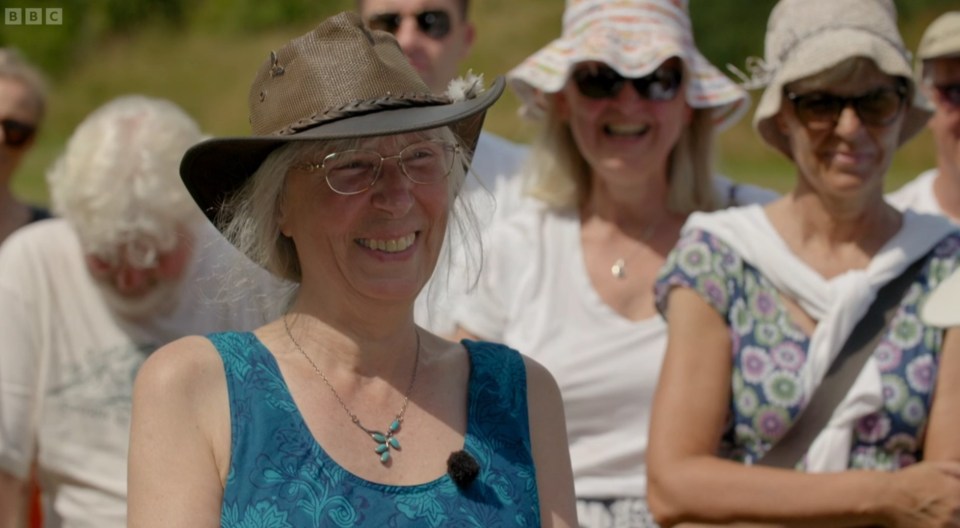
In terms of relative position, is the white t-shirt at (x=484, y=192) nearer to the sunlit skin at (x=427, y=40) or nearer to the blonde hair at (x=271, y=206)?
the sunlit skin at (x=427, y=40)

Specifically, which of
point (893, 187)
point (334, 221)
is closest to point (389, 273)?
point (334, 221)

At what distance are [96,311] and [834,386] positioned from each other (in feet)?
6.63

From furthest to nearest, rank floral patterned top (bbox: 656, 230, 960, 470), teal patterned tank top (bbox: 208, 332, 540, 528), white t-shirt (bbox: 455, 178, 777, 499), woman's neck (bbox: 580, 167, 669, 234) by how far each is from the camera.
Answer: woman's neck (bbox: 580, 167, 669, 234) < white t-shirt (bbox: 455, 178, 777, 499) < floral patterned top (bbox: 656, 230, 960, 470) < teal patterned tank top (bbox: 208, 332, 540, 528)

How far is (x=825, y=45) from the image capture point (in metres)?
3.54

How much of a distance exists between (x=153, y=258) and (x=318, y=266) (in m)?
1.66

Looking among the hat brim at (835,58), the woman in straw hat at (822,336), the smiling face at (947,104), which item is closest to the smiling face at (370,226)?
the woman in straw hat at (822,336)

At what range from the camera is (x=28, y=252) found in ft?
13.9

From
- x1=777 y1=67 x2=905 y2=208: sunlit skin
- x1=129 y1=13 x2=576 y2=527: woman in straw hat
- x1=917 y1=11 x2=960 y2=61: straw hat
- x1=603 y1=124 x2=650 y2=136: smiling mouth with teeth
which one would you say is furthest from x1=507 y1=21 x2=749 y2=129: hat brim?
x1=129 y1=13 x2=576 y2=527: woman in straw hat

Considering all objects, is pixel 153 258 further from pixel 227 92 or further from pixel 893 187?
pixel 227 92

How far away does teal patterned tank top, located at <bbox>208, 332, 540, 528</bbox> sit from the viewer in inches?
95.1

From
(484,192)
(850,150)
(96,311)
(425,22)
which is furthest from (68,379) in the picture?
(850,150)

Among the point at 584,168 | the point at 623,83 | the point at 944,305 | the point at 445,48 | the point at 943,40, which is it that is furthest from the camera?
the point at 445,48

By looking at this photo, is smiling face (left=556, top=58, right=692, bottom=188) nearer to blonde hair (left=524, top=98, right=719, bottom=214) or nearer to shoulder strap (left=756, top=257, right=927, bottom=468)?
blonde hair (left=524, top=98, right=719, bottom=214)

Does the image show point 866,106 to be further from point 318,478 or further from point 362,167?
point 318,478
